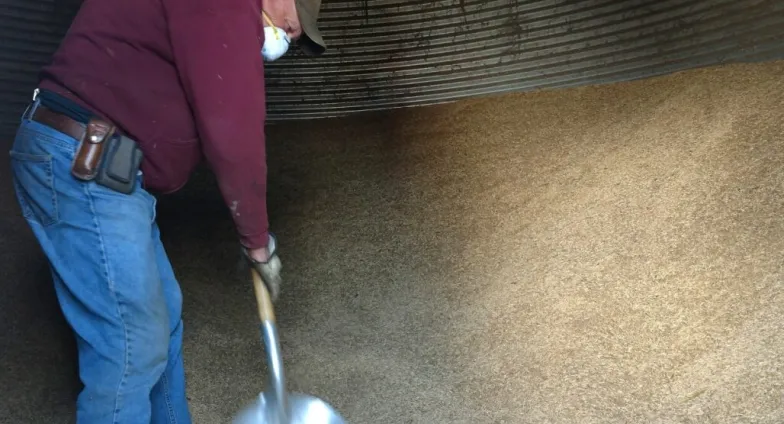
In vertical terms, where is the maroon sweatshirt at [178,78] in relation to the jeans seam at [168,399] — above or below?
above

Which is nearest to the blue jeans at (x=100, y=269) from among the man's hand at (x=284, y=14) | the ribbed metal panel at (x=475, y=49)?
the man's hand at (x=284, y=14)

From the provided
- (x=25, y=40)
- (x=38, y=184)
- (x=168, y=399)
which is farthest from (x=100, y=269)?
(x=25, y=40)

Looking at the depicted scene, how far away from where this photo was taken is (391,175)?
2492mm

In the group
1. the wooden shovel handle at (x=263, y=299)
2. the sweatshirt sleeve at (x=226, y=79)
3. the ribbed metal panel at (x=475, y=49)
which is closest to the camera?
the sweatshirt sleeve at (x=226, y=79)

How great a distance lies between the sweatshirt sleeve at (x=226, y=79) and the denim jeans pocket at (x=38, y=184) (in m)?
0.26

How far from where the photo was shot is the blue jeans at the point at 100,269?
1203 millimetres

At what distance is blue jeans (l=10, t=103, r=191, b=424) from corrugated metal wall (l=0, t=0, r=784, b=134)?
1.52m

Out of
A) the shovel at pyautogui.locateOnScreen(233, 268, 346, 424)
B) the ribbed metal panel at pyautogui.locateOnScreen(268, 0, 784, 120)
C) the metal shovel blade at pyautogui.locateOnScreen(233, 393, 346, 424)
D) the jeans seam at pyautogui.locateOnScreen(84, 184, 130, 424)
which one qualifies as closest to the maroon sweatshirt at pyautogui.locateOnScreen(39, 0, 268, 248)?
the jeans seam at pyautogui.locateOnScreen(84, 184, 130, 424)

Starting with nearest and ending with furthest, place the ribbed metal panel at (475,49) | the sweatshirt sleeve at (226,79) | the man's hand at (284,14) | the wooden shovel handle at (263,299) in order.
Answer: the sweatshirt sleeve at (226,79)
the man's hand at (284,14)
the wooden shovel handle at (263,299)
the ribbed metal panel at (475,49)

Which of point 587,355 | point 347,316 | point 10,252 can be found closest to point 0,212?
point 10,252

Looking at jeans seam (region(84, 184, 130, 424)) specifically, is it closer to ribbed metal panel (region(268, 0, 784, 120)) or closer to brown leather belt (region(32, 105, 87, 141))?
brown leather belt (region(32, 105, 87, 141))

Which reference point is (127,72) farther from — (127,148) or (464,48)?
(464,48)

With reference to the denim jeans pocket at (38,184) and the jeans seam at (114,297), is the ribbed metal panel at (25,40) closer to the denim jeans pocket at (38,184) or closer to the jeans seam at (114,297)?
the denim jeans pocket at (38,184)

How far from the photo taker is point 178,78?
47.2 inches
